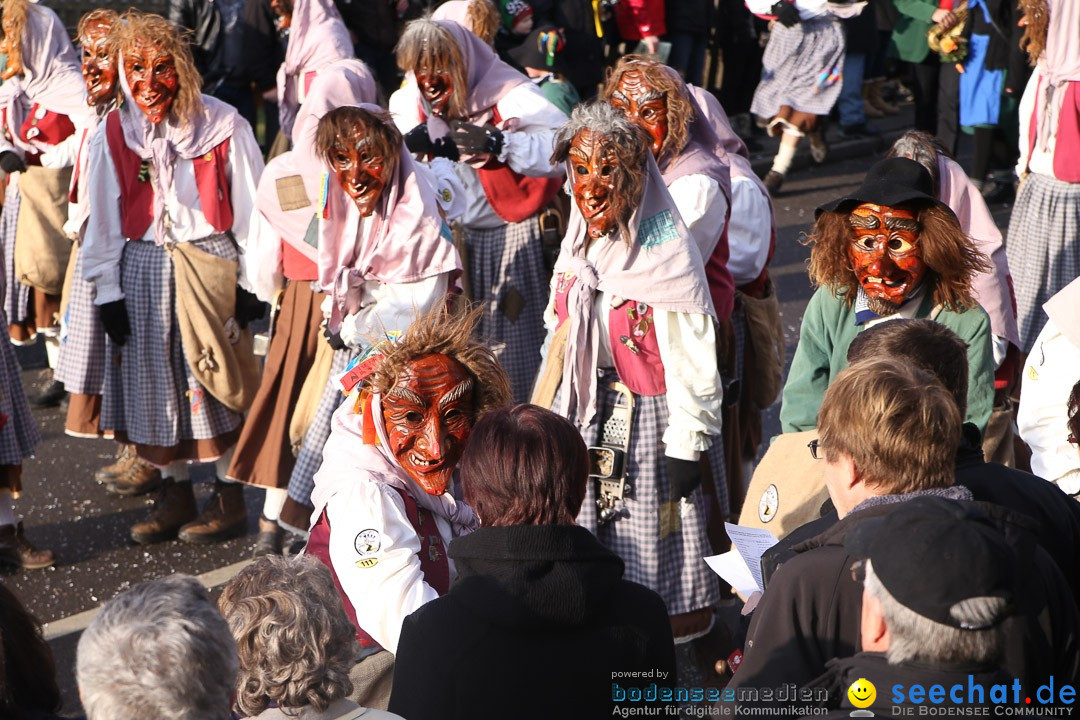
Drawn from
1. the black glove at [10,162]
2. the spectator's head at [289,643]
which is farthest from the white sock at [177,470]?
the spectator's head at [289,643]

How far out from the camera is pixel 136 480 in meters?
6.12

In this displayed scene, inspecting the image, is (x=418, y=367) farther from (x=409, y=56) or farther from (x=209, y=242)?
(x=409, y=56)

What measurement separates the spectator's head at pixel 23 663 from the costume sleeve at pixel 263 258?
113 inches

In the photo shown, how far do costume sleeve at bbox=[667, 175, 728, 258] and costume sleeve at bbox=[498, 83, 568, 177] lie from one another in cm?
110

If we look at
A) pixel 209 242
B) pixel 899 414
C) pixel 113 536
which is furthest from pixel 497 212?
pixel 899 414

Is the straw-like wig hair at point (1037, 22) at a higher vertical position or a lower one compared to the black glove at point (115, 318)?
higher

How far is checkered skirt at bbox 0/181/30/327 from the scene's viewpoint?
683 cm

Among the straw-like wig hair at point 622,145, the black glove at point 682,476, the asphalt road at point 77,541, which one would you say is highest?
the straw-like wig hair at point 622,145

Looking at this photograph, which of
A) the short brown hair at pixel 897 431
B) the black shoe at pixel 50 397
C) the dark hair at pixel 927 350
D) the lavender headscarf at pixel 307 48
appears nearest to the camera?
the short brown hair at pixel 897 431

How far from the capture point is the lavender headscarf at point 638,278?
4094 millimetres

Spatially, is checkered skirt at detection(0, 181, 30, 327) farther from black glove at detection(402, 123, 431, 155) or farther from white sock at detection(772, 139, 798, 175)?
white sock at detection(772, 139, 798, 175)

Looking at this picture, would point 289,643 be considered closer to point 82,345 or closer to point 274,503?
point 274,503

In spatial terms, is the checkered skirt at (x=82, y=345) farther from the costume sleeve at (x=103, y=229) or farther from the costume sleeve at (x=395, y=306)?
the costume sleeve at (x=395, y=306)

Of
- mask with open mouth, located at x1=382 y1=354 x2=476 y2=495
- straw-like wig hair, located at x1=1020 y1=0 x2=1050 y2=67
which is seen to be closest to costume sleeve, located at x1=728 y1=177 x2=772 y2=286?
Answer: mask with open mouth, located at x1=382 y1=354 x2=476 y2=495
